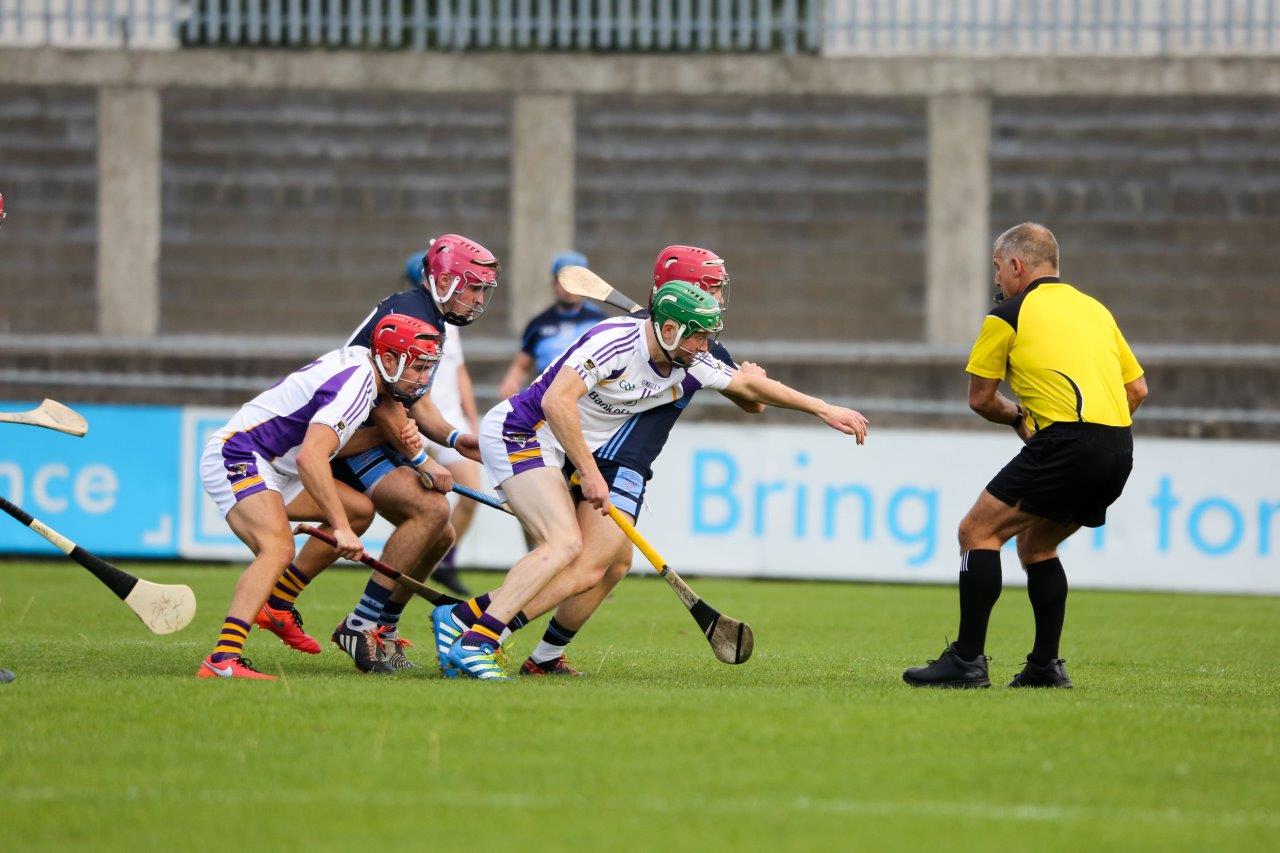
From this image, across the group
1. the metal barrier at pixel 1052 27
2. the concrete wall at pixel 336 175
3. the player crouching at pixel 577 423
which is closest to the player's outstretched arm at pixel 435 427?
the player crouching at pixel 577 423

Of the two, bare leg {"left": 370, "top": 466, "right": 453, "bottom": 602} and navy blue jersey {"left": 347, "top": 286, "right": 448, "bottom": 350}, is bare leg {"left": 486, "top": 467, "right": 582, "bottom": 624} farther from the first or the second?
navy blue jersey {"left": 347, "top": 286, "right": 448, "bottom": 350}

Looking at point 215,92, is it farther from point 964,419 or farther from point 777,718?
point 777,718

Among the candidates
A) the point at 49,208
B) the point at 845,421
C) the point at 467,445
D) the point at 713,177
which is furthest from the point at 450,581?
the point at 49,208

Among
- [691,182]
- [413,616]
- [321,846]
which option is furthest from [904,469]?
[321,846]

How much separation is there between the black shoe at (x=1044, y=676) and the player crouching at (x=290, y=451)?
279cm

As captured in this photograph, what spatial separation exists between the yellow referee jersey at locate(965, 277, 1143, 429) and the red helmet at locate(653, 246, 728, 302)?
4.63ft

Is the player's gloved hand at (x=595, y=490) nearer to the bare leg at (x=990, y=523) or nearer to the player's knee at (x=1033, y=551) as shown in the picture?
the bare leg at (x=990, y=523)

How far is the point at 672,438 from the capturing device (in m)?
13.7

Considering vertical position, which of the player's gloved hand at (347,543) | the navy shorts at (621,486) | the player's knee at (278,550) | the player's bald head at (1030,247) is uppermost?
the player's bald head at (1030,247)

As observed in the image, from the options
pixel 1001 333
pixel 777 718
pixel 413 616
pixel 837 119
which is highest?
pixel 837 119

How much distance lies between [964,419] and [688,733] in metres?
9.85

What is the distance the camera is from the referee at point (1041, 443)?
722 cm

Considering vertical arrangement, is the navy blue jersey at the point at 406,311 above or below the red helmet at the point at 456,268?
below

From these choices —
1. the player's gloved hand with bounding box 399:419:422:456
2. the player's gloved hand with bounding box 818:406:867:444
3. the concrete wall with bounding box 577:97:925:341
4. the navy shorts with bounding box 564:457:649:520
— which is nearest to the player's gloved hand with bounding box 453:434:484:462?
the player's gloved hand with bounding box 399:419:422:456
